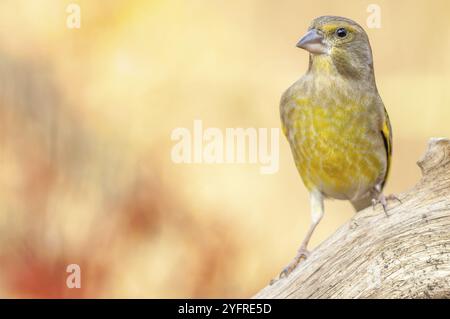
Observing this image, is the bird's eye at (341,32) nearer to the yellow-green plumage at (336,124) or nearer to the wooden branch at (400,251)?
the yellow-green plumage at (336,124)

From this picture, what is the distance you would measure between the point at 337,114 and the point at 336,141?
0.13m

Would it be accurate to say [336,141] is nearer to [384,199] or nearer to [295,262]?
[384,199]

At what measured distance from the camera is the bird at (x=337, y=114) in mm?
3211

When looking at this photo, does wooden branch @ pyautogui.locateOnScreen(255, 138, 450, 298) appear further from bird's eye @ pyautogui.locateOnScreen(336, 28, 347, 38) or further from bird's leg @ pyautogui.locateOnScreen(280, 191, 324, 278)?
bird's eye @ pyautogui.locateOnScreen(336, 28, 347, 38)

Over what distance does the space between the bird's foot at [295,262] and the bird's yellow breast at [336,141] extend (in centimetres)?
34

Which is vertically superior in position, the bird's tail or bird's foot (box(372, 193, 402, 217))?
bird's foot (box(372, 193, 402, 217))

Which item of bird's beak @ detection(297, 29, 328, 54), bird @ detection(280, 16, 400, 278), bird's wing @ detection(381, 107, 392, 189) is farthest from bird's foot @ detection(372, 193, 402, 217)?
bird's beak @ detection(297, 29, 328, 54)

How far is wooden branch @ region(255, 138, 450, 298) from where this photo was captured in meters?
2.91

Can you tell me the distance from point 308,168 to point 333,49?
0.59 meters

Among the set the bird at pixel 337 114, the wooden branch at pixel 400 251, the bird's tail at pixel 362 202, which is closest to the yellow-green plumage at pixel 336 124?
the bird at pixel 337 114

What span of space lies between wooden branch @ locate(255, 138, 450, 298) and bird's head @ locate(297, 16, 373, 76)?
607 mm

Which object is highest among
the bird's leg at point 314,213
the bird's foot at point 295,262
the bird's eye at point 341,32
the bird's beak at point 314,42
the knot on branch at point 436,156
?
the bird's eye at point 341,32
